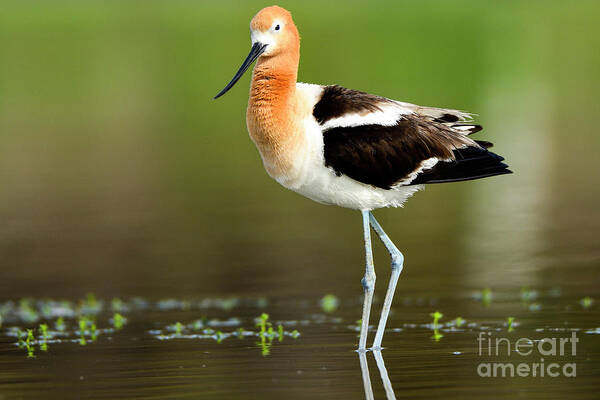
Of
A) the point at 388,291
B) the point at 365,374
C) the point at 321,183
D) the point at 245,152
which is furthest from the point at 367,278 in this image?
the point at 245,152

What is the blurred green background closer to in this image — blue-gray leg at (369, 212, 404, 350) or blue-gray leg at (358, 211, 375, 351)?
blue-gray leg at (369, 212, 404, 350)

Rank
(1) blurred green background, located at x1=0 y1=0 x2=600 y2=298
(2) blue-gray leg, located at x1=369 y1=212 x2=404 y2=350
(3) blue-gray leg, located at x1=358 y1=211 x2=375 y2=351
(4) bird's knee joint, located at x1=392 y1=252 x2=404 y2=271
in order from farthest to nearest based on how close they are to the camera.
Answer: (1) blurred green background, located at x1=0 y1=0 x2=600 y2=298 < (4) bird's knee joint, located at x1=392 y1=252 x2=404 y2=271 < (3) blue-gray leg, located at x1=358 y1=211 x2=375 y2=351 < (2) blue-gray leg, located at x1=369 y1=212 x2=404 y2=350

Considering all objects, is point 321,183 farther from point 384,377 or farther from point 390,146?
point 384,377

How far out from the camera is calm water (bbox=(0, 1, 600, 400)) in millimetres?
8852

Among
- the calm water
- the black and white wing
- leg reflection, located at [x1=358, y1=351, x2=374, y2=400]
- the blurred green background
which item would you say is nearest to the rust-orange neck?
the black and white wing

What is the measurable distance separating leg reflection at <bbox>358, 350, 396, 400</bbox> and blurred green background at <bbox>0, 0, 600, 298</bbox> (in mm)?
2649

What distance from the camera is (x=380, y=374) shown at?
861 centimetres

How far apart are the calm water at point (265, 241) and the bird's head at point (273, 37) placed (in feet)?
6.39

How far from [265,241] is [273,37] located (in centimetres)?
496

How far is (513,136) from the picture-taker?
77.4 feet

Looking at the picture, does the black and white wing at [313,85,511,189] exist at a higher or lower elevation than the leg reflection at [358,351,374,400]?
higher
